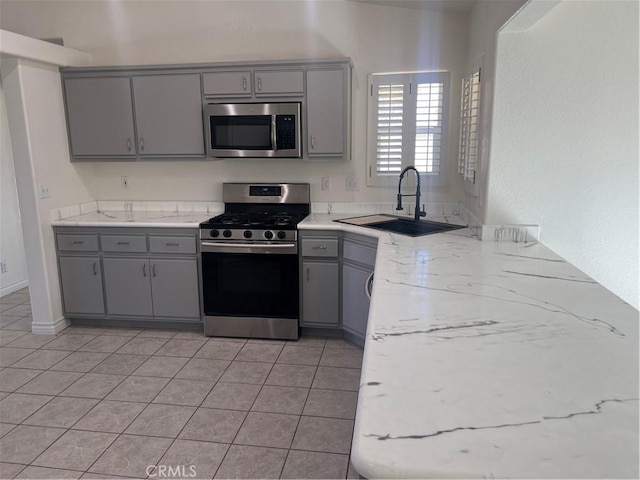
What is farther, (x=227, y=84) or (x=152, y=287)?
(x=152, y=287)

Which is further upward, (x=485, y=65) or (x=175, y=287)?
(x=485, y=65)

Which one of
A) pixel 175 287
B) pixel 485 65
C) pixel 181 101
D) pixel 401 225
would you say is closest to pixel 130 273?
pixel 175 287

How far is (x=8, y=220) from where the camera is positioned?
4703 millimetres

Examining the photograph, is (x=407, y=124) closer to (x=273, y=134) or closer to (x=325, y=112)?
(x=325, y=112)

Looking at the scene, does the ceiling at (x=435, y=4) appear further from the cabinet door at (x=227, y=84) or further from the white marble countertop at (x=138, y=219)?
the white marble countertop at (x=138, y=219)

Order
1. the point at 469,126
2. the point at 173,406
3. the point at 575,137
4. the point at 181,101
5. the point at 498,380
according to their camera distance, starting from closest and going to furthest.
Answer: the point at 498,380, the point at 575,137, the point at 173,406, the point at 469,126, the point at 181,101

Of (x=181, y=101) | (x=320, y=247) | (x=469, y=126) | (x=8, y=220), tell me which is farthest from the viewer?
(x=8, y=220)

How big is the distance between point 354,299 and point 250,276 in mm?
Answer: 811

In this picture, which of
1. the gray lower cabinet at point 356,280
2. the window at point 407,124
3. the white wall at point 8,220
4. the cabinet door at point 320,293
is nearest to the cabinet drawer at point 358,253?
the gray lower cabinet at point 356,280

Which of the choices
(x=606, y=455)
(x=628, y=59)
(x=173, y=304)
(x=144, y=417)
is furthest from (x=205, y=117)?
(x=606, y=455)

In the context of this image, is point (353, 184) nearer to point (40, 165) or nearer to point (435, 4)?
point (435, 4)

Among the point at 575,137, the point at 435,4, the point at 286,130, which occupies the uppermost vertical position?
the point at 435,4

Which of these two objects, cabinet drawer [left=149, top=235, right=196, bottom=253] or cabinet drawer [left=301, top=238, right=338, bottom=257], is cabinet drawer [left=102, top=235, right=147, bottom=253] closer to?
cabinet drawer [left=149, top=235, right=196, bottom=253]

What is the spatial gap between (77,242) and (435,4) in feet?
10.9
